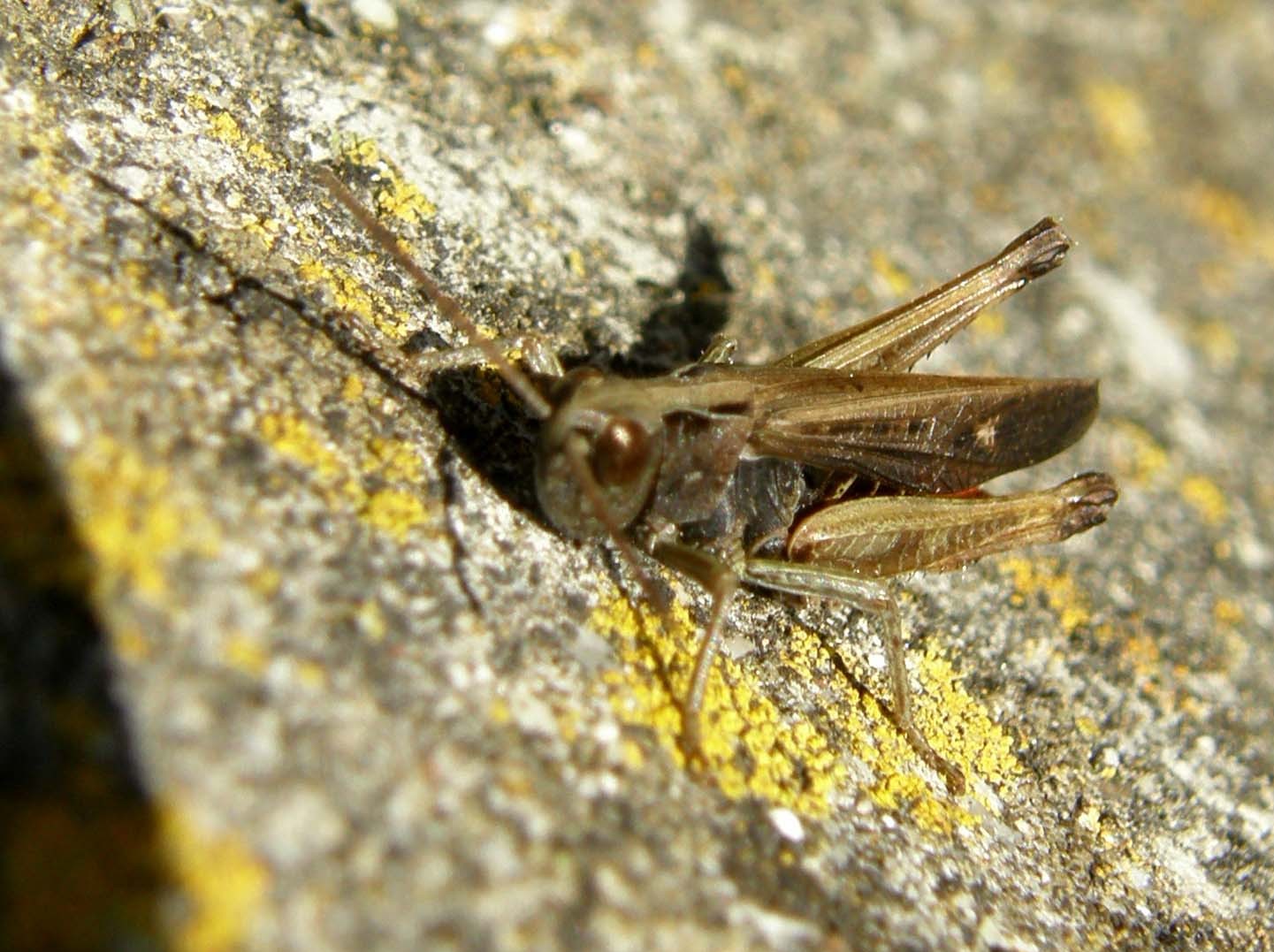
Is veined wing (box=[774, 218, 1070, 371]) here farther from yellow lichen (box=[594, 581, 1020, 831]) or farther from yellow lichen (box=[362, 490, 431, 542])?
yellow lichen (box=[362, 490, 431, 542])

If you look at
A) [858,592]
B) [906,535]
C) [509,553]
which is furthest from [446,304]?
[906,535]

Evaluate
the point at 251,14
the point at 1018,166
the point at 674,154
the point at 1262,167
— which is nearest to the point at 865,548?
the point at 674,154

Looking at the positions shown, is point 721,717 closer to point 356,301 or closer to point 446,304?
point 446,304

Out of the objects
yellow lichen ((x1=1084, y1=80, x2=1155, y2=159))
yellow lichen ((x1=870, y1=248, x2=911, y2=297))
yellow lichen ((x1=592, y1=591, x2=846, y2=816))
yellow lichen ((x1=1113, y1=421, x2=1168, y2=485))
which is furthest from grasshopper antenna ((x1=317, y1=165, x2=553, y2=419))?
yellow lichen ((x1=1084, y1=80, x2=1155, y2=159))

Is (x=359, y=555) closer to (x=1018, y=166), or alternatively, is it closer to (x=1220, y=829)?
(x=1220, y=829)

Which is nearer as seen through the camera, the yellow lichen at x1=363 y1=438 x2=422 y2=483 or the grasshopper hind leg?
the yellow lichen at x1=363 y1=438 x2=422 y2=483

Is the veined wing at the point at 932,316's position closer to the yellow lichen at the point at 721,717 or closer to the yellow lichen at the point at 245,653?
the yellow lichen at the point at 721,717
